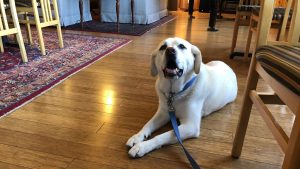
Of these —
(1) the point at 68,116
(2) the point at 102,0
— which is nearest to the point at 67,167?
(1) the point at 68,116

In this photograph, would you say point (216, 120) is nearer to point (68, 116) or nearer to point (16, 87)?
point (68, 116)

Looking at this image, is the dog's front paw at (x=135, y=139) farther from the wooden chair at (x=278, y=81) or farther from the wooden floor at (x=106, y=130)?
the wooden chair at (x=278, y=81)

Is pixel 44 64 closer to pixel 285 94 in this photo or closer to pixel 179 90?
pixel 179 90

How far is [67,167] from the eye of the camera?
1126 mm

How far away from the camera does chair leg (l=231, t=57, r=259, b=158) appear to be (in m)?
1.08

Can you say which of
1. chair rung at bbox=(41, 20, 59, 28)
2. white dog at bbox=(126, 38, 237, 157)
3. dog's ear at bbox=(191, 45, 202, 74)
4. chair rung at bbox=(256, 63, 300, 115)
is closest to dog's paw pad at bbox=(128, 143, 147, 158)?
white dog at bbox=(126, 38, 237, 157)

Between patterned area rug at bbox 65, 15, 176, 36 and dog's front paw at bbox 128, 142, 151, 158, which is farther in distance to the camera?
patterned area rug at bbox 65, 15, 176, 36

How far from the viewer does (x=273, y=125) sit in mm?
878

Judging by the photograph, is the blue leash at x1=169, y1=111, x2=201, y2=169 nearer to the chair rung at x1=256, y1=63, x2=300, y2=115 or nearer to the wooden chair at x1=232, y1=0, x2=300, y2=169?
the wooden chair at x1=232, y1=0, x2=300, y2=169

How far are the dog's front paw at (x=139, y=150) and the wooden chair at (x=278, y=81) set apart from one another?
38 centimetres

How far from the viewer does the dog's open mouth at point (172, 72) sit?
4.17 ft

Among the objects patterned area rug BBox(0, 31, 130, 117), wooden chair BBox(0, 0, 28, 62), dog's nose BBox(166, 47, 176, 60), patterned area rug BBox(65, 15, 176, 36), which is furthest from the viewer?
patterned area rug BBox(65, 15, 176, 36)

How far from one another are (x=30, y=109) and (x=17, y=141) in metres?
0.33

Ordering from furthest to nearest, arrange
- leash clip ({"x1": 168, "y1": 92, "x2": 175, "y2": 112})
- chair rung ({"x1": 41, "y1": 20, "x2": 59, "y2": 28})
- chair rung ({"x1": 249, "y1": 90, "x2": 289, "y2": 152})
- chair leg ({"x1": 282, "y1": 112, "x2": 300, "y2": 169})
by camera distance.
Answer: chair rung ({"x1": 41, "y1": 20, "x2": 59, "y2": 28})
leash clip ({"x1": 168, "y1": 92, "x2": 175, "y2": 112})
chair rung ({"x1": 249, "y1": 90, "x2": 289, "y2": 152})
chair leg ({"x1": 282, "y1": 112, "x2": 300, "y2": 169})
